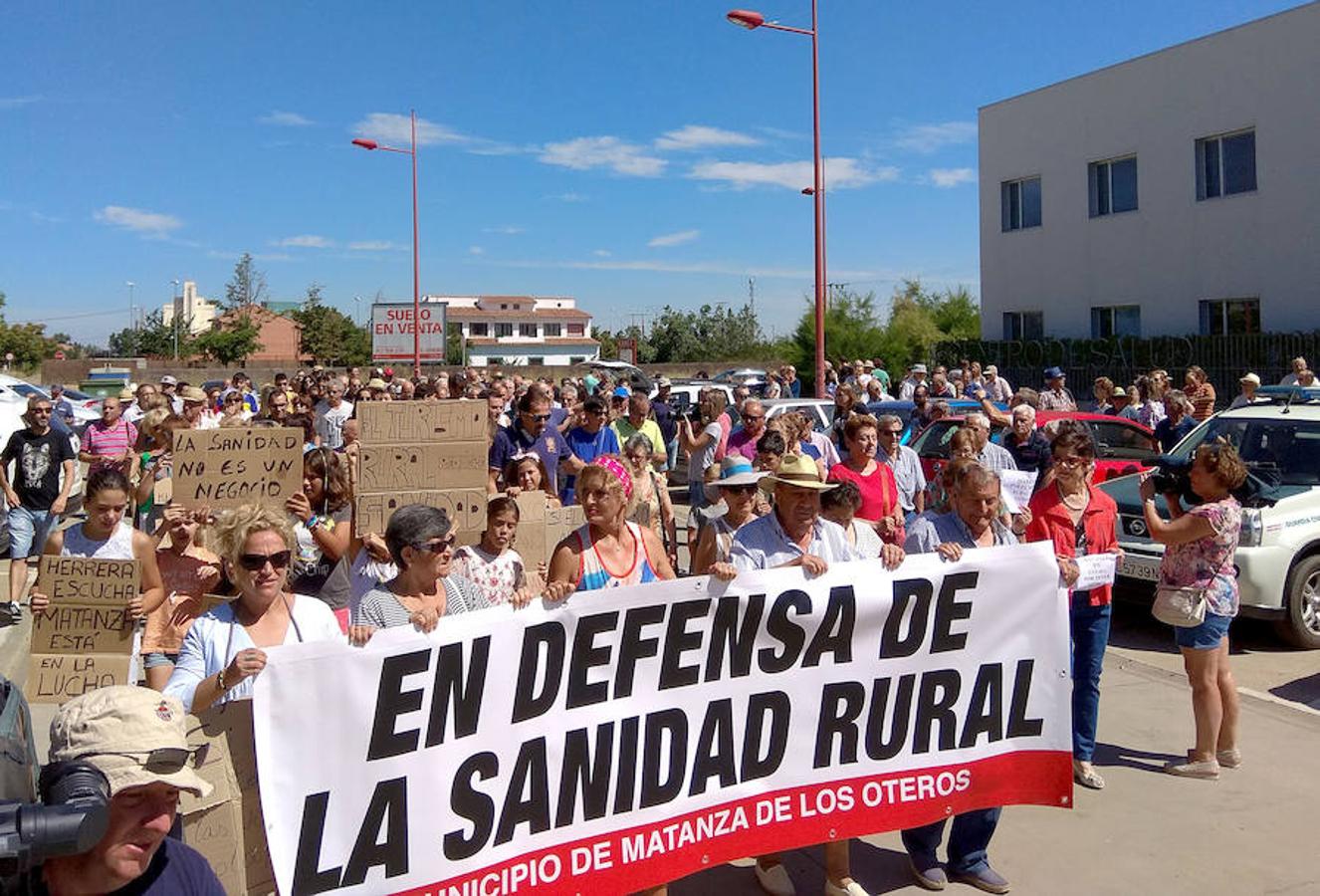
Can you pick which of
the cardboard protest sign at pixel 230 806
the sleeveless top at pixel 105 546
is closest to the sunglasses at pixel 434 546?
Answer: the cardboard protest sign at pixel 230 806

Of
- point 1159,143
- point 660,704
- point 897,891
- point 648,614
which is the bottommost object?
point 897,891

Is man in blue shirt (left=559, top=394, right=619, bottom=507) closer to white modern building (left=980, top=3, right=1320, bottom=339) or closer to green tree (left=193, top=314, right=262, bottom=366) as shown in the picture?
white modern building (left=980, top=3, right=1320, bottom=339)

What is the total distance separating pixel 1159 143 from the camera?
26.1 metres

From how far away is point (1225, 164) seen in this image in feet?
81.8

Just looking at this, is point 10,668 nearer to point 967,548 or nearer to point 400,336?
point 967,548

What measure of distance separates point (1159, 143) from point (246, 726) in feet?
89.5

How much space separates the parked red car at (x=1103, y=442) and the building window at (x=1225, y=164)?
1471 cm

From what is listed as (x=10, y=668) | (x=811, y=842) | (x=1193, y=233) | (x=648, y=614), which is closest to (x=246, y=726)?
(x=648, y=614)

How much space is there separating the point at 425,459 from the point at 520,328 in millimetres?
110932

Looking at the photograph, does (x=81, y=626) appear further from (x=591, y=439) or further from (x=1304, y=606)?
(x=1304, y=606)

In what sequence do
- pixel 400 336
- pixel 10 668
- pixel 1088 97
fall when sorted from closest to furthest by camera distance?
pixel 10 668, pixel 1088 97, pixel 400 336

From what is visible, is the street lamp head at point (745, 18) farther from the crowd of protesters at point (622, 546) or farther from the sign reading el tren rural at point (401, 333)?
the sign reading el tren rural at point (401, 333)

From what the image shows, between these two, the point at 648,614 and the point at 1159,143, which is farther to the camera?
the point at 1159,143

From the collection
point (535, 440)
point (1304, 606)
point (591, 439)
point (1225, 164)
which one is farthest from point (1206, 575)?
point (1225, 164)
